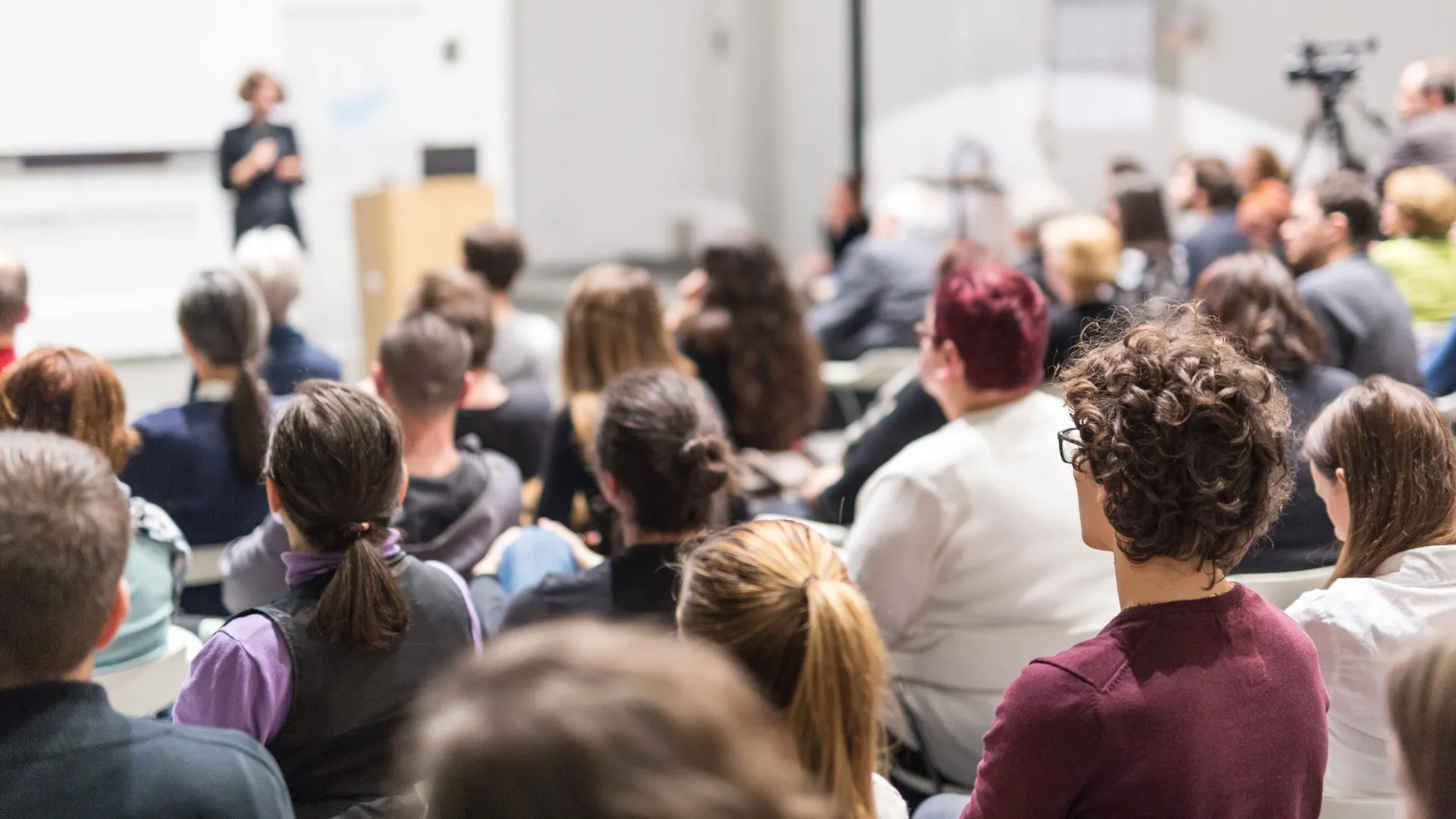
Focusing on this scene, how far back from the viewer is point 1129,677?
1.44 m

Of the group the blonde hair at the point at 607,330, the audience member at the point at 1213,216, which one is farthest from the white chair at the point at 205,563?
the audience member at the point at 1213,216

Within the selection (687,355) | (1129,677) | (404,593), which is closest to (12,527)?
(404,593)

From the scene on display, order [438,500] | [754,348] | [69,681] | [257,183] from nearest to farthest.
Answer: [69,681], [438,500], [754,348], [257,183]

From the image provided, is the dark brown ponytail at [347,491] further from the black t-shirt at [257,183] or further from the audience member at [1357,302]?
the black t-shirt at [257,183]

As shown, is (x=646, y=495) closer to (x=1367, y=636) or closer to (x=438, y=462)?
(x=438, y=462)

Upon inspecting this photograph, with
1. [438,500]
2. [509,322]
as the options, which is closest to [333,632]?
[438,500]

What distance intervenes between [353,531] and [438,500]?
2.96 ft

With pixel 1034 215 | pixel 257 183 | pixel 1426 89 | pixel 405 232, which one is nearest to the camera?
pixel 1426 89

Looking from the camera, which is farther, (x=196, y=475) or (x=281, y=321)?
(x=281, y=321)

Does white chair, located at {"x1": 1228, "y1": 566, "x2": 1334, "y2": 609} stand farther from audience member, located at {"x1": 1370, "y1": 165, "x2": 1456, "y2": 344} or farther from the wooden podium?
the wooden podium

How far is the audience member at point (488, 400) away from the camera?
12.0 feet

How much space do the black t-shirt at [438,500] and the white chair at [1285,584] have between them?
1.46 metres

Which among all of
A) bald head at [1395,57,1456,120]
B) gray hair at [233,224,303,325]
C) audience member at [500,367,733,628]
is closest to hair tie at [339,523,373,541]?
audience member at [500,367,733,628]

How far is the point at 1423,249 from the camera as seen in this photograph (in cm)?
477
